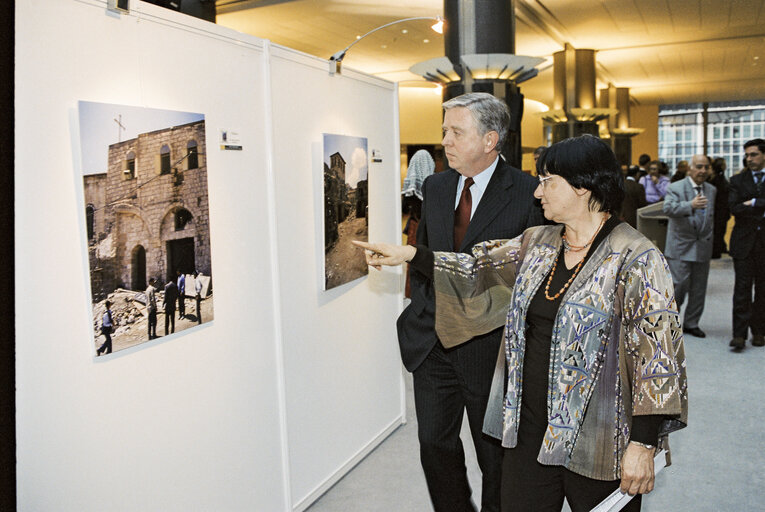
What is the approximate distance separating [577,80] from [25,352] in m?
14.6

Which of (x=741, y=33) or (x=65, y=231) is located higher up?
(x=741, y=33)

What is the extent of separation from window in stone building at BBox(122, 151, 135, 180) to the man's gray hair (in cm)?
118

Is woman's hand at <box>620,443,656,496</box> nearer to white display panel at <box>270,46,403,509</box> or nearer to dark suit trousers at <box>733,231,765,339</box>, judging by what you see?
white display panel at <box>270,46,403,509</box>

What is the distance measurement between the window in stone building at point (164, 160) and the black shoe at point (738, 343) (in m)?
5.64

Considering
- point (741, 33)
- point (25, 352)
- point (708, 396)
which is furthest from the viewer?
point (741, 33)

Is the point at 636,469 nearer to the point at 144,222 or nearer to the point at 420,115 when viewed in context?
the point at 144,222

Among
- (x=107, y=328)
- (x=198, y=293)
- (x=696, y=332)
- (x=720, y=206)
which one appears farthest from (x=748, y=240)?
(x=107, y=328)

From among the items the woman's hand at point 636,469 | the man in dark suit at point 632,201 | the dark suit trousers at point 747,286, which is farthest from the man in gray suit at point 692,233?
the woman's hand at point 636,469

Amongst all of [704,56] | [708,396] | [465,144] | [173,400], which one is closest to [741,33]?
[704,56]

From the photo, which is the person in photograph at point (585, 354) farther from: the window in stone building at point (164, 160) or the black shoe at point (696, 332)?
the black shoe at point (696, 332)

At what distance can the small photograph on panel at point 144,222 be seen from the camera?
6.53 feet

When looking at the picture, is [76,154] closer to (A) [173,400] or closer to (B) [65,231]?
(B) [65,231]

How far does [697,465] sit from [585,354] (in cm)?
240

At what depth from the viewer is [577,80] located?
1471 centimetres
